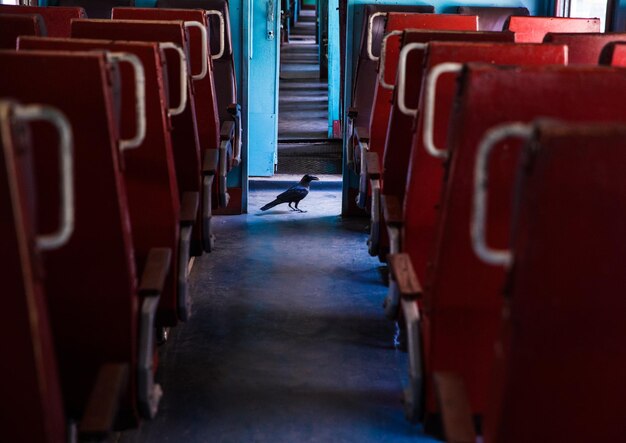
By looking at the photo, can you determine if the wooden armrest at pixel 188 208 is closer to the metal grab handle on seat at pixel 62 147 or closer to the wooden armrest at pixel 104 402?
the wooden armrest at pixel 104 402

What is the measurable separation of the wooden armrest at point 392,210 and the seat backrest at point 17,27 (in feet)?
5.45

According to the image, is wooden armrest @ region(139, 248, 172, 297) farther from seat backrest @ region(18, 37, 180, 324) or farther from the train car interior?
seat backrest @ region(18, 37, 180, 324)

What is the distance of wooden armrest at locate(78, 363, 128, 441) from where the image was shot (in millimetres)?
1803

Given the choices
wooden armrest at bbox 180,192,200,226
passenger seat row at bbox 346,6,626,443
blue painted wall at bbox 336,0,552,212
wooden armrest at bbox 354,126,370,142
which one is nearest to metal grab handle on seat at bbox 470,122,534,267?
passenger seat row at bbox 346,6,626,443

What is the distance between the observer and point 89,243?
2025mm

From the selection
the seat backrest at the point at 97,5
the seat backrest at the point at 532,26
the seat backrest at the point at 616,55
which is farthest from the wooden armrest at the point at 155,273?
the seat backrest at the point at 97,5

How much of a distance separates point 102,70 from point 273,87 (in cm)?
455

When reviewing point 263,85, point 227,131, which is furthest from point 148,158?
point 263,85

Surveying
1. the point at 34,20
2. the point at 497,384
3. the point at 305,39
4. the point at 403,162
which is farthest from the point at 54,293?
the point at 305,39

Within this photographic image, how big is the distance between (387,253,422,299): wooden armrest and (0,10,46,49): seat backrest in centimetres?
201

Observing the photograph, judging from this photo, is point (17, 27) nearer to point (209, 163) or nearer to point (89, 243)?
point (209, 163)

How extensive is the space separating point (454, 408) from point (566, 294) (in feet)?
1.70

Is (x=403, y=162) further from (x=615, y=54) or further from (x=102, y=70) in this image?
(x=102, y=70)

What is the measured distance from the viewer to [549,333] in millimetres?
1428
